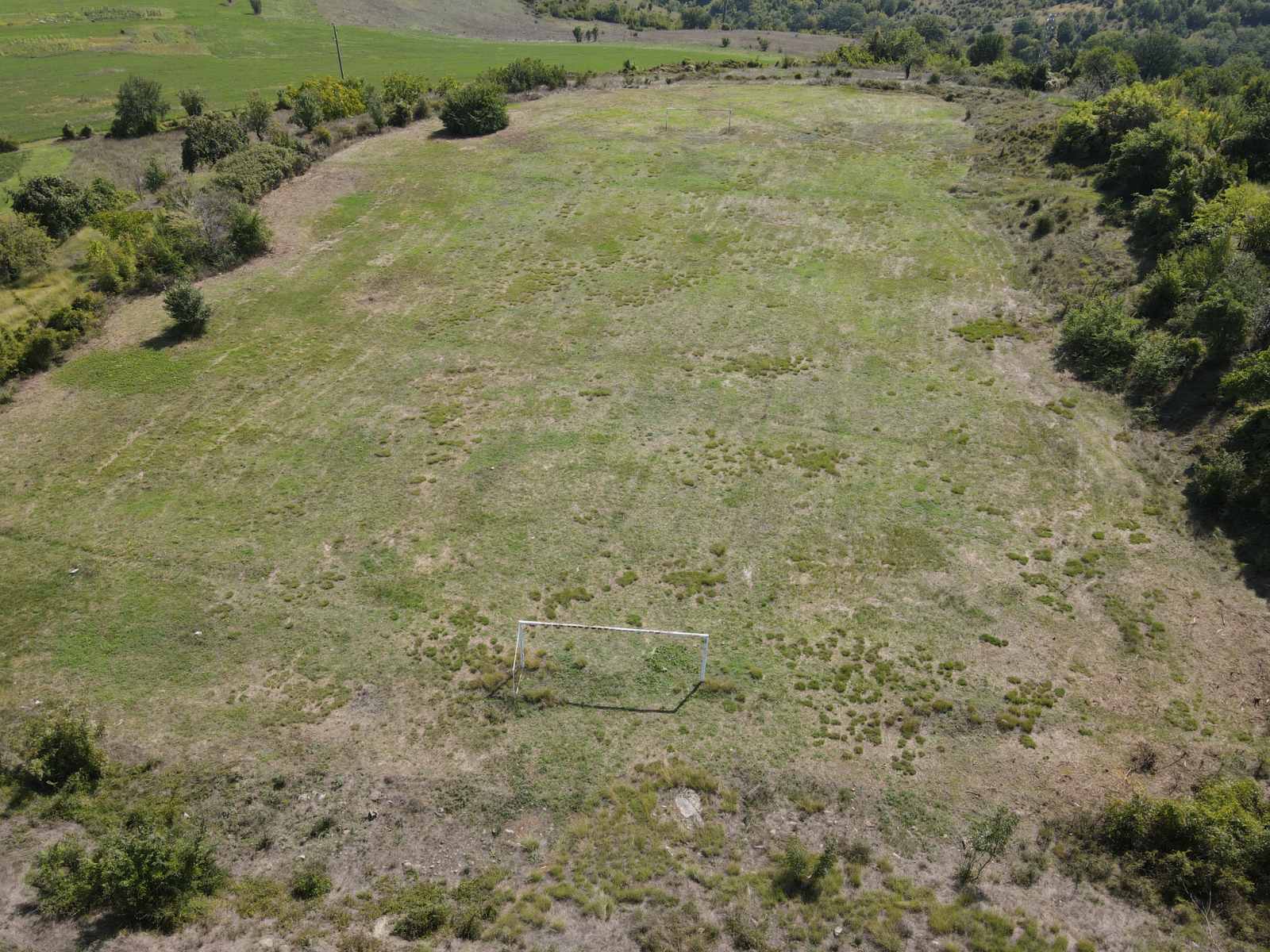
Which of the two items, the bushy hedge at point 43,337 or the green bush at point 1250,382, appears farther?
the bushy hedge at point 43,337

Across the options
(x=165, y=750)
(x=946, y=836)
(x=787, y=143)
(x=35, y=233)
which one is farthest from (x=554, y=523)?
(x=787, y=143)

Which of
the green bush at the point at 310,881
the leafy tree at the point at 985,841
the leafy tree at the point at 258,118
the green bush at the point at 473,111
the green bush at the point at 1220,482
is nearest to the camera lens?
the leafy tree at the point at 985,841

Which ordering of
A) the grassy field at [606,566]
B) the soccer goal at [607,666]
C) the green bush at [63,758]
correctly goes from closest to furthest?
the green bush at [63,758] < the grassy field at [606,566] < the soccer goal at [607,666]

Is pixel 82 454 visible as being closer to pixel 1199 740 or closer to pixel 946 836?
pixel 946 836

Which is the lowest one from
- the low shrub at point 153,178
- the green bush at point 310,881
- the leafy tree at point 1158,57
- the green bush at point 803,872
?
the green bush at point 310,881

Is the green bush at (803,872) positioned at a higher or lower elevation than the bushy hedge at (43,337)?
lower

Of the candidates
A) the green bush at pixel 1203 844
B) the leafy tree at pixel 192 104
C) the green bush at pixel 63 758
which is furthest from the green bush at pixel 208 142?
the green bush at pixel 1203 844

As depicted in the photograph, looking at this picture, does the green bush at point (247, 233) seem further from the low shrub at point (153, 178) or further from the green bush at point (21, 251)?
the low shrub at point (153, 178)
